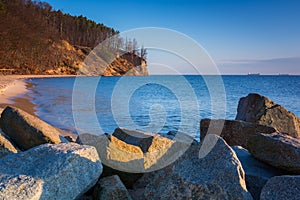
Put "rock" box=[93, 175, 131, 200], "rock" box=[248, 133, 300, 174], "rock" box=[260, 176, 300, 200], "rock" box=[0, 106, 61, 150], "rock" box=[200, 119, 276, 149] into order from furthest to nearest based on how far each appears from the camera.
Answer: "rock" box=[200, 119, 276, 149]
"rock" box=[0, 106, 61, 150]
"rock" box=[248, 133, 300, 174]
"rock" box=[93, 175, 131, 200]
"rock" box=[260, 176, 300, 200]

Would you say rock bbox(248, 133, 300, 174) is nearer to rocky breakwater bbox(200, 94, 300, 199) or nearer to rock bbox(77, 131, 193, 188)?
rocky breakwater bbox(200, 94, 300, 199)

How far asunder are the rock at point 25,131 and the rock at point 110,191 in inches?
62.7

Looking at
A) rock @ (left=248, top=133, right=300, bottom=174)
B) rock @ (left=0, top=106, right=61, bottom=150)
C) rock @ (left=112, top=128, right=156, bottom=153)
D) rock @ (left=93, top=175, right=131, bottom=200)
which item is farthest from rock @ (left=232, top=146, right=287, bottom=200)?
rock @ (left=0, top=106, right=61, bottom=150)

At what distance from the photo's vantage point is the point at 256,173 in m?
4.21

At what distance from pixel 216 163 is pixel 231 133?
3.85 metres

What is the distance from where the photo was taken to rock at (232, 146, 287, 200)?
12.9 ft

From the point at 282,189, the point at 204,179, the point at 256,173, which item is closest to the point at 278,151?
the point at 256,173

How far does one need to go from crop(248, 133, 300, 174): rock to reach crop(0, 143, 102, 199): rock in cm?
235

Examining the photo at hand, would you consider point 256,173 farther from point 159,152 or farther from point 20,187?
point 20,187

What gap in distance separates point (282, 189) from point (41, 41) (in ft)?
217

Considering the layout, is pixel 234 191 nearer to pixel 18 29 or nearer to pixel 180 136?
pixel 180 136

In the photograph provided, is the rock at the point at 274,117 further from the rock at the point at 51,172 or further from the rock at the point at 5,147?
the rock at the point at 5,147

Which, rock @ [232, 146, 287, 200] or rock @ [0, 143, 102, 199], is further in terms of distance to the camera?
rock @ [232, 146, 287, 200]

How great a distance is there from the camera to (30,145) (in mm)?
4969
